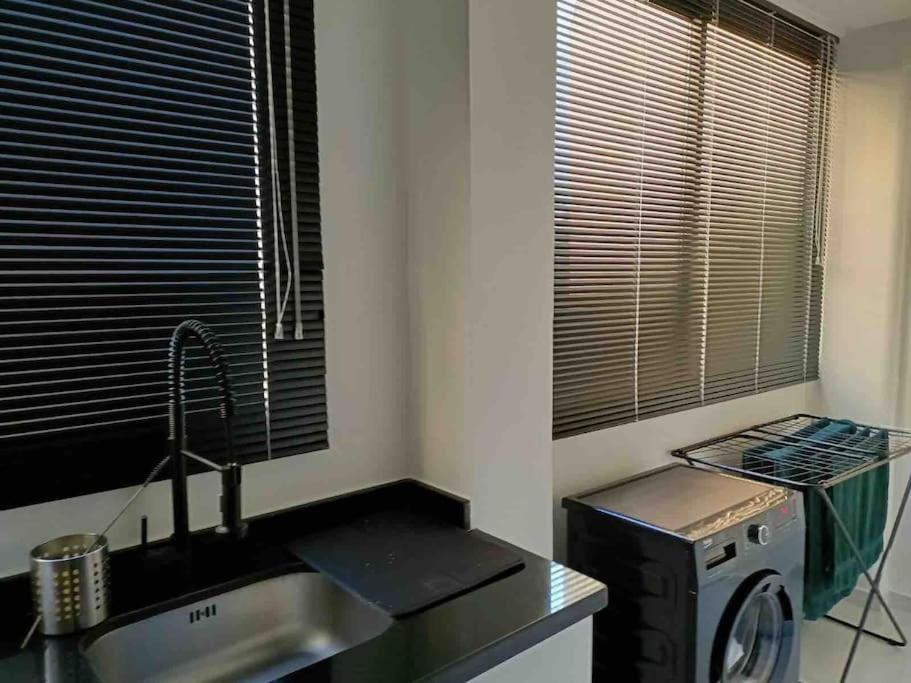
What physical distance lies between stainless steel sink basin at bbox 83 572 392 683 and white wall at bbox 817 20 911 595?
2843mm

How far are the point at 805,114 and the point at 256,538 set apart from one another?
9.84 feet

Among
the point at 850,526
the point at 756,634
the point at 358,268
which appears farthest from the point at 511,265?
the point at 850,526

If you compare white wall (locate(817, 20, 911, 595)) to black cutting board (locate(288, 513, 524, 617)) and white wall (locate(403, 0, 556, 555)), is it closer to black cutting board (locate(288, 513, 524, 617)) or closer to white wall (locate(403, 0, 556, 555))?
white wall (locate(403, 0, 556, 555))

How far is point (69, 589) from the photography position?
1.12 metres

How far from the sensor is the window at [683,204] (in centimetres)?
221

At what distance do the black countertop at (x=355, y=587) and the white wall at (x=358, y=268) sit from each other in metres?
0.09

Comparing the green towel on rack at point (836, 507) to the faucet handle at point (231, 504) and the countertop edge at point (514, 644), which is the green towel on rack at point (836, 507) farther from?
the faucet handle at point (231, 504)

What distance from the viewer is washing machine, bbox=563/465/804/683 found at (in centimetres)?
183

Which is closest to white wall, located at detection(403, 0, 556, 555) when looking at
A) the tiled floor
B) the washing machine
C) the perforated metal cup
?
the washing machine

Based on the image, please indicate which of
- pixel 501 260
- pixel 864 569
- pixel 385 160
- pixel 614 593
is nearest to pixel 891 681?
pixel 864 569

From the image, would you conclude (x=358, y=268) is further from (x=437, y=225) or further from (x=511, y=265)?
(x=511, y=265)

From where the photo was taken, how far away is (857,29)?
10.3 ft

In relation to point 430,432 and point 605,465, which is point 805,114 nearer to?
point 605,465

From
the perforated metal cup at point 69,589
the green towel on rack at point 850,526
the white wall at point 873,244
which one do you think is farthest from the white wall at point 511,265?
the white wall at point 873,244
